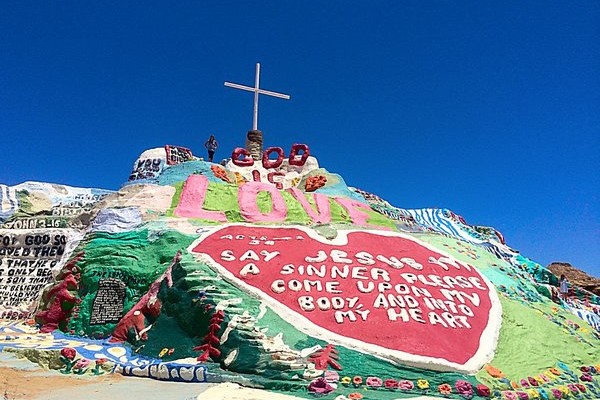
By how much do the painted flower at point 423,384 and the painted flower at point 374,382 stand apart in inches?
23.6

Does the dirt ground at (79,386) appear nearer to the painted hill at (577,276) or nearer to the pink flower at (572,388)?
the pink flower at (572,388)

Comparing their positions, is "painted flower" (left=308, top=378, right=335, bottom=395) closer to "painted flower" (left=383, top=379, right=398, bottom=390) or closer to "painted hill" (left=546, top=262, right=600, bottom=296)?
"painted flower" (left=383, top=379, right=398, bottom=390)

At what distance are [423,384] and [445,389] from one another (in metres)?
0.33

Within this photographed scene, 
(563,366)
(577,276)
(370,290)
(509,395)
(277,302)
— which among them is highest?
(577,276)

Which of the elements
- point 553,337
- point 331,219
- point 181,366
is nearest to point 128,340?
point 181,366

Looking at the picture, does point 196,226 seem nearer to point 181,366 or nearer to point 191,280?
point 191,280

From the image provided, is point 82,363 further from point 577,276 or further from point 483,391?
point 577,276

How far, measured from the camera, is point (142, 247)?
11742 mm

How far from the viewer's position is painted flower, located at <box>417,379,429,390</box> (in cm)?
786

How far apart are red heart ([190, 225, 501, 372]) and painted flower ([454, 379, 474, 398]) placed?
340mm

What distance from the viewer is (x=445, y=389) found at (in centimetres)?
784

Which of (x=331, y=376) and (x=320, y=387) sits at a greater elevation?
(x=331, y=376)

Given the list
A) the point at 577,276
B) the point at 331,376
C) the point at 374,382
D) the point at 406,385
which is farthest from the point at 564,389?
the point at 577,276

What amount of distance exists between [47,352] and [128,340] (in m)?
1.47
